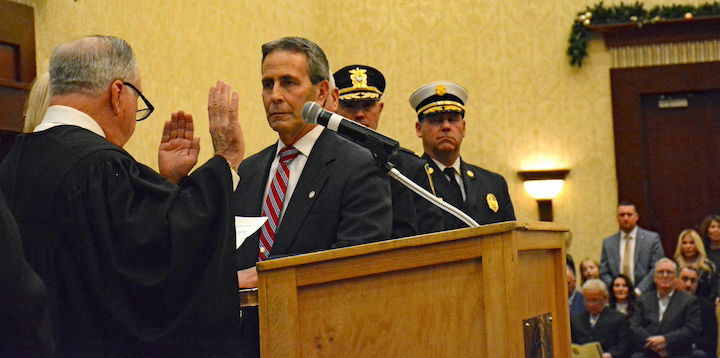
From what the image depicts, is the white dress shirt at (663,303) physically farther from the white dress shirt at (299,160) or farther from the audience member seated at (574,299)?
the white dress shirt at (299,160)

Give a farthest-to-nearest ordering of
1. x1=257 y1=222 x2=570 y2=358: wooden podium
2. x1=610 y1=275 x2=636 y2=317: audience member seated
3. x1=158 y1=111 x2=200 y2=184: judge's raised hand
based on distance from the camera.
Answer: x1=610 y1=275 x2=636 y2=317: audience member seated → x1=158 y1=111 x2=200 y2=184: judge's raised hand → x1=257 y1=222 x2=570 y2=358: wooden podium

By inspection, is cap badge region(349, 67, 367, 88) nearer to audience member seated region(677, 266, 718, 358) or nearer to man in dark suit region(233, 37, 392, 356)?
man in dark suit region(233, 37, 392, 356)

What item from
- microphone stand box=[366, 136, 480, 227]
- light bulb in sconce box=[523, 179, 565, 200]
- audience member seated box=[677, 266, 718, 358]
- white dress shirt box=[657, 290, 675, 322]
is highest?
light bulb in sconce box=[523, 179, 565, 200]

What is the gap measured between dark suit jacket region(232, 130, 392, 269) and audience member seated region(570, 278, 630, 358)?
529 cm

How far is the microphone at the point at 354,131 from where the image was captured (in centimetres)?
273

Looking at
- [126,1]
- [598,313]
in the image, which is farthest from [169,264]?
[598,313]

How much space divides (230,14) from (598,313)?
3755 millimetres

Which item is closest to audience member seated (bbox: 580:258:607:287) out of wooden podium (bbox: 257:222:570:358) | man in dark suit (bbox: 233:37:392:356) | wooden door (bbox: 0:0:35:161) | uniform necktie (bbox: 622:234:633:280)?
uniform necktie (bbox: 622:234:633:280)

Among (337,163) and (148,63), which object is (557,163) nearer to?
(148,63)

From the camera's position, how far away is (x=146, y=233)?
8.04 ft

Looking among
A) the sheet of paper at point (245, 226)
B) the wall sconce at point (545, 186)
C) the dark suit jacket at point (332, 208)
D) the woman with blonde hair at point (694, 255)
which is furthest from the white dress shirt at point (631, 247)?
the sheet of paper at point (245, 226)

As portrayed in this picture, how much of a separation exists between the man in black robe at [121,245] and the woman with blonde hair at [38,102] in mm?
160

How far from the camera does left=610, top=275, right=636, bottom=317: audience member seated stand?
8602 mm

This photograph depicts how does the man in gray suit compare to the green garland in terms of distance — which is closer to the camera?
the man in gray suit
